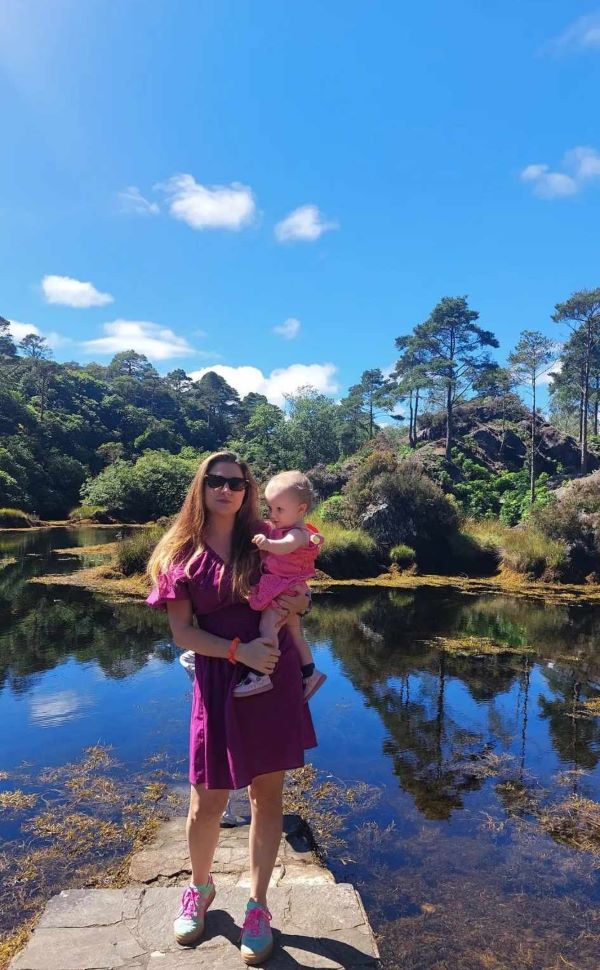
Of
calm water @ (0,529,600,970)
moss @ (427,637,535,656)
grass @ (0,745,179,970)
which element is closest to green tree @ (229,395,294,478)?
calm water @ (0,529,600,970)

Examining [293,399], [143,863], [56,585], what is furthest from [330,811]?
[293,399]

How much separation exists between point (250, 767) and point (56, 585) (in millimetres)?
10115

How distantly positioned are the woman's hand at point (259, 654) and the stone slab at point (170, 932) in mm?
980

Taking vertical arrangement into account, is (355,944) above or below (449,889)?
above

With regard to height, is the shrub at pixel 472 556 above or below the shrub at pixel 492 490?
below

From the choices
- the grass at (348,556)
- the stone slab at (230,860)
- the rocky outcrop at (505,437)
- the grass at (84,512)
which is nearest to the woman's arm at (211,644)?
the stone slab at (230,860)

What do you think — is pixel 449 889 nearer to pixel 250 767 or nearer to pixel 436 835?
pixel 436 835

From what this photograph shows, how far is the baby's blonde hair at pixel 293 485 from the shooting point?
7.40ft

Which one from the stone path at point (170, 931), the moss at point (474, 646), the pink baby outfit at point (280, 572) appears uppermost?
the pink baby outfit at point (280, 572)

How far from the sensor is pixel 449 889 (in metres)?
3.08

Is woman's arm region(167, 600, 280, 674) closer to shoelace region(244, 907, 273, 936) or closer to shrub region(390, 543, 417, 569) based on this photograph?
shoelace region(244, 907, 273, 936)

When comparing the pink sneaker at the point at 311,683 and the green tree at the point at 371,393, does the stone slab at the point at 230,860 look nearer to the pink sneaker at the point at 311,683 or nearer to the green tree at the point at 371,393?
the pink sneaker at the point at 311,683

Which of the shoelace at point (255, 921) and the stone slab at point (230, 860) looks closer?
the shoelace at point (255, 921)

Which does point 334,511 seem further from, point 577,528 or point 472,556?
point 577,528
